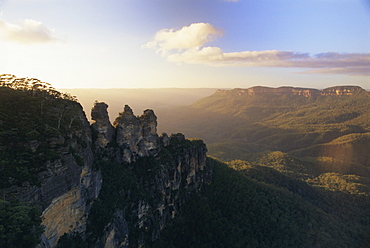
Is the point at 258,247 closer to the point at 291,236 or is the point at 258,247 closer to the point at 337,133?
the point at 291,236

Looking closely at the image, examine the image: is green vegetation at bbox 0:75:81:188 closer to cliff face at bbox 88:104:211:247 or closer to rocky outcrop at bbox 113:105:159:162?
cliff face at bbox 88:104:211:247

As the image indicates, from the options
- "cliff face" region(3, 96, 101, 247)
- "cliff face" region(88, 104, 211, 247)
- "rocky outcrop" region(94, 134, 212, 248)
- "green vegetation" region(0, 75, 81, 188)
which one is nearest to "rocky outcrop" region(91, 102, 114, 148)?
"cliff face" region(88, 104, 211, 247)

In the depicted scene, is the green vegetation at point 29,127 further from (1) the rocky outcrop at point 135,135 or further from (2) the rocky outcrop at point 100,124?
(1) the rocky outcrop at point 135,135

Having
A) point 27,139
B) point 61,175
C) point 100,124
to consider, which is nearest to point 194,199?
point 100,124

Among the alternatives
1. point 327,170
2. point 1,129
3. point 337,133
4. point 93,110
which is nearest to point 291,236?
point 93,110

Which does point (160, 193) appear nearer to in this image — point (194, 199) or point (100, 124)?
point (194, 199)

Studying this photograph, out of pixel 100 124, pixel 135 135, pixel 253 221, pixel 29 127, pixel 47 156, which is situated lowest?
pixel 253 221

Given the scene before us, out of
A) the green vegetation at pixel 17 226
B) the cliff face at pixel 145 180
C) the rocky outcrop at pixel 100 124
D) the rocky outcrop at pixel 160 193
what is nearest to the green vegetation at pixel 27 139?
the green vegetation at pixel 17 226

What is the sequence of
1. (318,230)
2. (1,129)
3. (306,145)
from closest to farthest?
1. (1,129)
2. (318,230)
3. (306,145)
